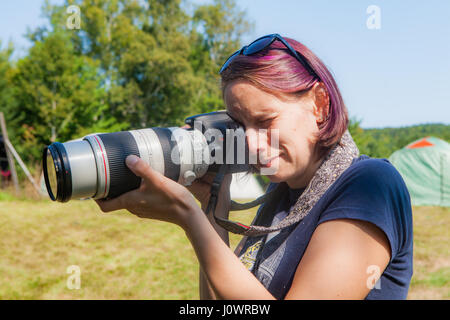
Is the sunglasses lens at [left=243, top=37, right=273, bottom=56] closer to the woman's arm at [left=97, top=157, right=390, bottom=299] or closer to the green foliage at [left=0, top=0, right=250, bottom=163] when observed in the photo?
the woman's arm at [left=97, top=157, right=390, bottom=299]

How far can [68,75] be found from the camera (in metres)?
11.8

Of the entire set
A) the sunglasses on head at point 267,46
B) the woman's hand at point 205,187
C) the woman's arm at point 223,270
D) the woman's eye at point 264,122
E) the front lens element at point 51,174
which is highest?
the sunglasses on head at point 267,46

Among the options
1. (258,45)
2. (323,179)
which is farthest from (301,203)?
(258,45)

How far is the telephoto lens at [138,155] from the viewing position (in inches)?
43.9

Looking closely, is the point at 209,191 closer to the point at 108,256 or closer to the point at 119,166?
the point at 119,166

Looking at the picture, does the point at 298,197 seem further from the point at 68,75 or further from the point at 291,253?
the point at 68,75

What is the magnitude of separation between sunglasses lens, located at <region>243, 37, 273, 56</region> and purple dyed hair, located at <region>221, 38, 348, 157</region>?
0.04ft

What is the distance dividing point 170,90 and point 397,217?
55.7ft

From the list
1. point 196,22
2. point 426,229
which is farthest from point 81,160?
point 196,22

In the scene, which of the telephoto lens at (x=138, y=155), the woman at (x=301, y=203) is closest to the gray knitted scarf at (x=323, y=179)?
the woman at (x=301, y=203)

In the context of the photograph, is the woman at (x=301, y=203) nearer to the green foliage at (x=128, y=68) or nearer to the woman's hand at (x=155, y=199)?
the woman's hand at (x=155, y=199)

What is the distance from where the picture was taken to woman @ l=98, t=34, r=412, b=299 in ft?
2.62

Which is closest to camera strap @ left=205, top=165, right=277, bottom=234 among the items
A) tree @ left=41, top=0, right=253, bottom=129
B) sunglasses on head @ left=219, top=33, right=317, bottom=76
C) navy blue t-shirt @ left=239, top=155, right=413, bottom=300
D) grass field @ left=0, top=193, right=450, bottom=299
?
navy blue t-shirt @ left=239, top=155, right=413, bottom=300

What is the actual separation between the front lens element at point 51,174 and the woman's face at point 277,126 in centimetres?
57
